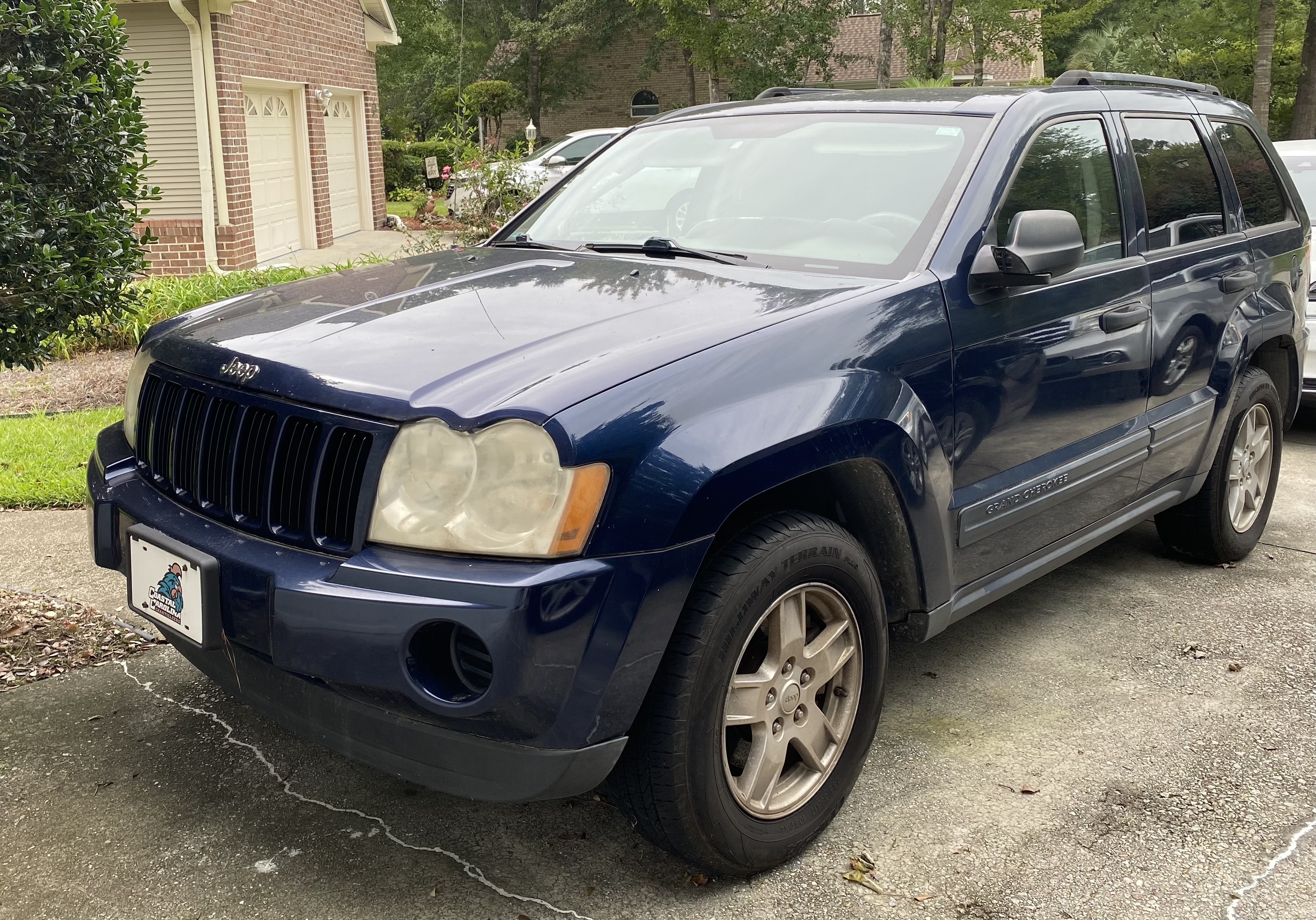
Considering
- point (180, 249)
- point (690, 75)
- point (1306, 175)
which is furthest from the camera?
point (690, 75)

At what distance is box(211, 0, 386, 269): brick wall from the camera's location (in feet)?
42.5

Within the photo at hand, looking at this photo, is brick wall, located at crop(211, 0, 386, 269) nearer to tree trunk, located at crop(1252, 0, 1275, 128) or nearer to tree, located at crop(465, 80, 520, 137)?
tree trunk, located at crop(1252, 0, 1275, 128)

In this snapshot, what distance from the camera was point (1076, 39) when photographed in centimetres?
4259

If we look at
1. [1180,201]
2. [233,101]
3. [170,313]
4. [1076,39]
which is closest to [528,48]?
[1076,39]

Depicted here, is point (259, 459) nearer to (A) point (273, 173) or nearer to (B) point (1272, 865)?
(B) point (1272, 865)

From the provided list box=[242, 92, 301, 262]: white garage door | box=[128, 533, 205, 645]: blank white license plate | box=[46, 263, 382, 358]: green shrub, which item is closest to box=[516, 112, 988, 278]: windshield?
box=[128, 533, 205, 645]: blank white license plate

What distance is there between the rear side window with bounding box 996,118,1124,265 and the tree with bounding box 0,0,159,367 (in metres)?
2.88

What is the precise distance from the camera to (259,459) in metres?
2.60

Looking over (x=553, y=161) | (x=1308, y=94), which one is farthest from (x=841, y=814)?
(x=1308, y=94)

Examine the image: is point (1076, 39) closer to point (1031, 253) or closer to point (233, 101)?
point (233, 101)

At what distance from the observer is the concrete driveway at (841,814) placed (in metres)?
2.66

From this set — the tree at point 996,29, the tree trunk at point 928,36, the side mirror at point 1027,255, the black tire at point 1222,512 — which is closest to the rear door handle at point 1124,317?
the side mirror at point 1027,255

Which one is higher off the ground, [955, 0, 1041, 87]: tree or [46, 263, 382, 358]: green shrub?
[955, 0, 1041, 87]: tree

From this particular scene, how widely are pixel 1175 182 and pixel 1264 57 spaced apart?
17.5m
